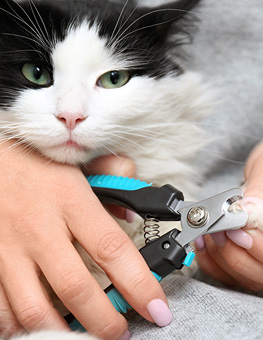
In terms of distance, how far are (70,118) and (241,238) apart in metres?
0.40

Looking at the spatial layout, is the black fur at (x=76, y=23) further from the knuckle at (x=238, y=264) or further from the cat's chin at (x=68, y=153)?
the knuckle at (x=238, y=264)

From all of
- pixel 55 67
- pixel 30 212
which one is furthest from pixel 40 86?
pixel 30 212

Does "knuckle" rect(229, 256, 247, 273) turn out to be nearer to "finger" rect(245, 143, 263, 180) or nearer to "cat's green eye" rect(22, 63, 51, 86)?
"finger" rect(245, 143, 263, 180)

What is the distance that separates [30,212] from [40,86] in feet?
0.94

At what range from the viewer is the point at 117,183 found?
2.82 ft

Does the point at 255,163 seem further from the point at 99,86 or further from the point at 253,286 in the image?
the point at 99,86

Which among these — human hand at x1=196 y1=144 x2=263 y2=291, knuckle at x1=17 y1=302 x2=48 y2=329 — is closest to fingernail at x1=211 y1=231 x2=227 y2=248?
human hand at x1=196 y1=144 x2=263 y2=291

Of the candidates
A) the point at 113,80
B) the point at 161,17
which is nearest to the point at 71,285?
the point at 113,80

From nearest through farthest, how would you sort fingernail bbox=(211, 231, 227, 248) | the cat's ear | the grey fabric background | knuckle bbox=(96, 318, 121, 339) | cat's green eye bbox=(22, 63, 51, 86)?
knuckle bbox=(96, 318, 121, 339), fingernail bbox=(211, 231, 227, 248), cat's green eye bbox=(22, 63, 51, 86), the cat's ear, the grey fabric background

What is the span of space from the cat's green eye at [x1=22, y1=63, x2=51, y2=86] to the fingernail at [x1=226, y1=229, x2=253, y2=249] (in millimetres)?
505

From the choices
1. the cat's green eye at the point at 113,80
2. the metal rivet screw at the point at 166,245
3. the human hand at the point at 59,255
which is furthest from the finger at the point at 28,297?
the cat's green eye at the point at 113,80

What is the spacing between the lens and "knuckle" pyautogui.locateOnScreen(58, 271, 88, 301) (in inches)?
27.4

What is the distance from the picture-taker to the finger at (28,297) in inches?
27.8

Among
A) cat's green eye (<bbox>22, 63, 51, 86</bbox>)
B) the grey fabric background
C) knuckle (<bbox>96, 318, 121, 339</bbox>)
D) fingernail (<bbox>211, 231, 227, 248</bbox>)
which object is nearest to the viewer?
knuckle (<bbox>96, 318, 121, 339</bbox>)
